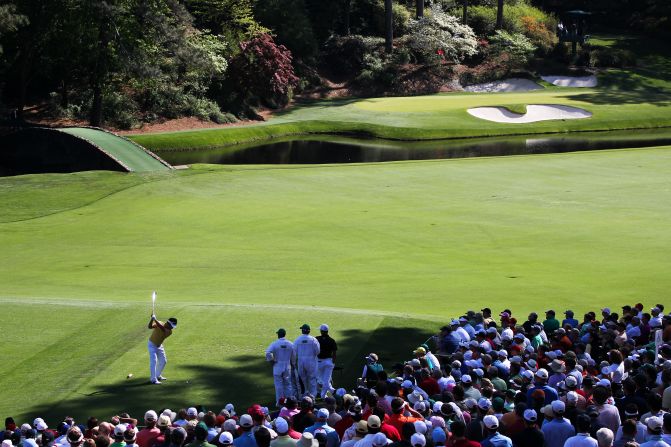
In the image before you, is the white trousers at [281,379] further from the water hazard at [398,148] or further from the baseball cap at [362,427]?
the water hazard at [398,148]

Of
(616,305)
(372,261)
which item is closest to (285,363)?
(616,305)

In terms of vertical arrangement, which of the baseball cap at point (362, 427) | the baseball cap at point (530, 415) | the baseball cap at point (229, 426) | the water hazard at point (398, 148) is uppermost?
the baseball cap at point (530, 415)

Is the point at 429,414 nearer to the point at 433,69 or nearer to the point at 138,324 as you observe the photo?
the point at 138,324

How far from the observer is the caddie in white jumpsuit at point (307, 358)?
53.3 feet

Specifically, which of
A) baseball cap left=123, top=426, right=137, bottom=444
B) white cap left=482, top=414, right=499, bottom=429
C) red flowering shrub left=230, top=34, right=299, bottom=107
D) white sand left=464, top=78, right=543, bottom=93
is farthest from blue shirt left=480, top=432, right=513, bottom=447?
white sand left=464, top=78, right=543, bottom=93

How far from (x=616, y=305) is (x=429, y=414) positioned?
10592 millimetres

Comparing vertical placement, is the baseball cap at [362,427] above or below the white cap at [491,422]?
below

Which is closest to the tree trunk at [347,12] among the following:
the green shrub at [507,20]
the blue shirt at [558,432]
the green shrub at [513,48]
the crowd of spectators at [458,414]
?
the green shrub at [507,20]

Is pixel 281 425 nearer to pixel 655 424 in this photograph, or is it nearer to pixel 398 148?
pixel 655 424

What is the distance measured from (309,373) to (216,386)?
65.1 inches

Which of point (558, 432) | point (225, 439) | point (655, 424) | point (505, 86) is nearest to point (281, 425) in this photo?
point (225, 439)

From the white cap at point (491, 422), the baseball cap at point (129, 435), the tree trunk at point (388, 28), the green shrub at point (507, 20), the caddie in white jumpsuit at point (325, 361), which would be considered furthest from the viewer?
the green shrub at point (507, 20)

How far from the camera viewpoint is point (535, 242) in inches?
1116

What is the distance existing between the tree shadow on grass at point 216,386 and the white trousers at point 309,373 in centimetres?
66
